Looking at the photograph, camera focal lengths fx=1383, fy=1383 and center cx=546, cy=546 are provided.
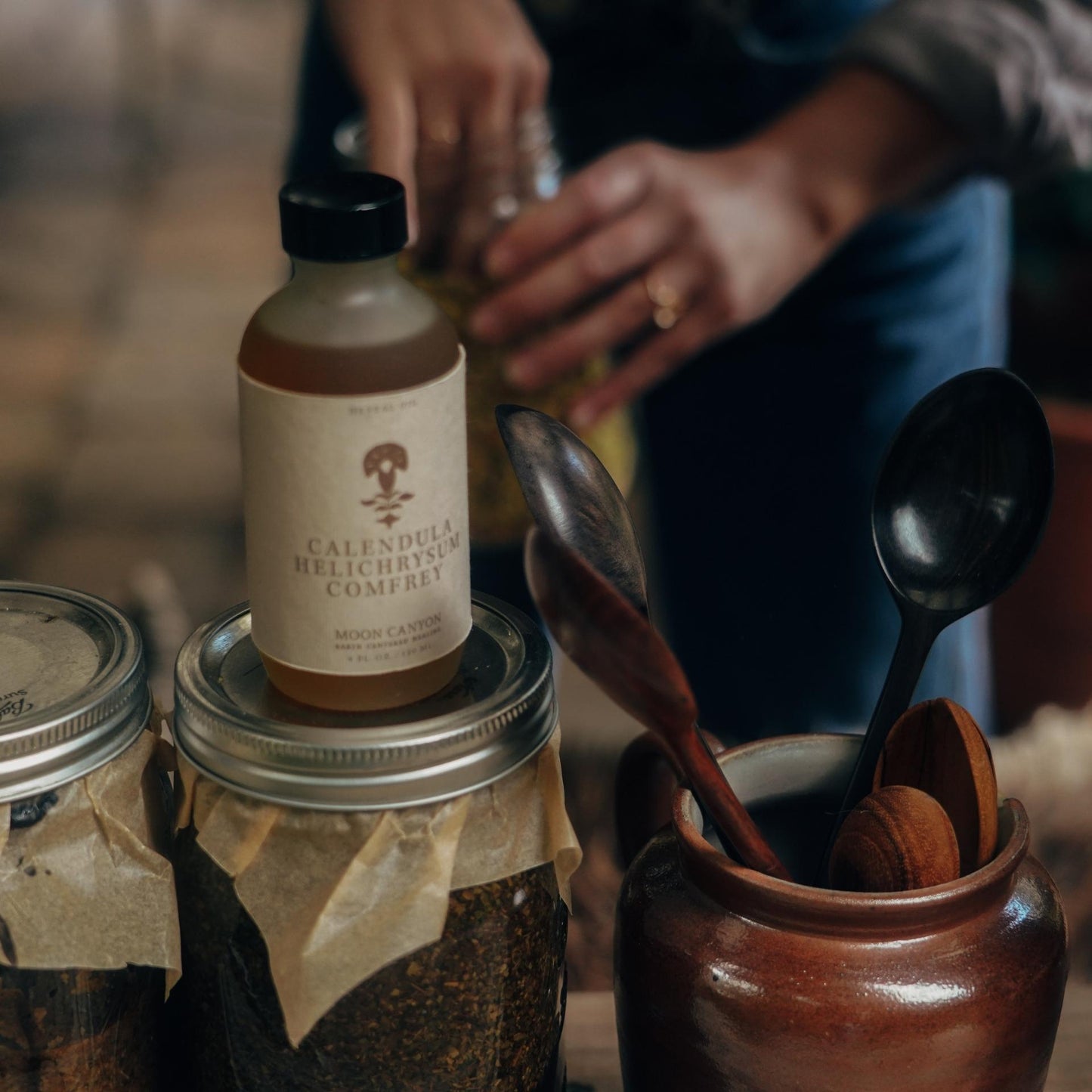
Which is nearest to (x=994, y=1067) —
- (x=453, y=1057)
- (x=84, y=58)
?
(x=453, y=1057)

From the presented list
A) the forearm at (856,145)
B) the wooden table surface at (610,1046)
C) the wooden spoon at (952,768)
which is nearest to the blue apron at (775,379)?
the forearm at (856,145)

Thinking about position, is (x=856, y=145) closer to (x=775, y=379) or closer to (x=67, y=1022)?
(x=775, y=379)

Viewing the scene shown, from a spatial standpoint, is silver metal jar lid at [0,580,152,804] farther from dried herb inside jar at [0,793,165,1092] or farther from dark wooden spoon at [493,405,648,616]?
dark wooden spoon at [493,405,648,616]

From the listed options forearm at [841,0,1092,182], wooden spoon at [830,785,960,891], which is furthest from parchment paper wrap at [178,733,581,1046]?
forearm at [841,0,1092,182]

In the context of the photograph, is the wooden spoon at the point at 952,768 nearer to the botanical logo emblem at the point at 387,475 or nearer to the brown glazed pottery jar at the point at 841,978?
the brown glazed pottery jar at the point at 841,978

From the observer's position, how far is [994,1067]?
399 mm

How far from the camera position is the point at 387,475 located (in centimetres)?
40

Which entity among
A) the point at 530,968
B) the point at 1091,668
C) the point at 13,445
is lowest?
the point at 1091,668

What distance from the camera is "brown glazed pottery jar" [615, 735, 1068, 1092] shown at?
1.26ft

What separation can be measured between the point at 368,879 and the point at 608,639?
0.12 meters

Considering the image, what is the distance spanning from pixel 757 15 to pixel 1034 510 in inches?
14.8

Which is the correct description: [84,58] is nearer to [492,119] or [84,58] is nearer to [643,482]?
[492,119]

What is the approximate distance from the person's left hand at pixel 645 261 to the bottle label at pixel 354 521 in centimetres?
25

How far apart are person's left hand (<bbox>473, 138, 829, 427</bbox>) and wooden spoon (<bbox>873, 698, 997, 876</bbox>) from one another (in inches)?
11.5
